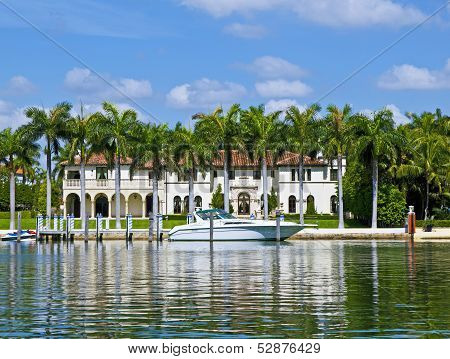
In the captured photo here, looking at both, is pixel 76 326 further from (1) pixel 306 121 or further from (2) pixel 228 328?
(1) pixel 306 121

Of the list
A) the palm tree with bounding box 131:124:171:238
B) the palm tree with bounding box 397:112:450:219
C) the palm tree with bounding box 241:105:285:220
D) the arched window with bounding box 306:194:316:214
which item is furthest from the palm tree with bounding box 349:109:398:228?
the arched window with bounding box 306:194:316:214

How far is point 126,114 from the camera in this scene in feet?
287

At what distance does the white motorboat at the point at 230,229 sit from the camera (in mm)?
68438

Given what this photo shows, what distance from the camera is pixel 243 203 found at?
116 metres

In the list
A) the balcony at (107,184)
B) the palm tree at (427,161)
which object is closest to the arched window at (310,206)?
the balcony at (107,184)

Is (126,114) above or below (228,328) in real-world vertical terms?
above

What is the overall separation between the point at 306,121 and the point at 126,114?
18148 millimetres

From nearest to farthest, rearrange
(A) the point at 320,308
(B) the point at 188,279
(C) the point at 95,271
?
(A) the point at 320,308
(B) the point at 188,279
(C) the point at 95,271

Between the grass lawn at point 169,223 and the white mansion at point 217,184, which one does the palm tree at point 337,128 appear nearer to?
the grass lawn at point 169,223

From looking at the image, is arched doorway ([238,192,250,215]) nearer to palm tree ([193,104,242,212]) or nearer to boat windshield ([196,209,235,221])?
palm tree ([193,104,242,212])

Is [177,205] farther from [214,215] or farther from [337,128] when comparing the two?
[214,215]

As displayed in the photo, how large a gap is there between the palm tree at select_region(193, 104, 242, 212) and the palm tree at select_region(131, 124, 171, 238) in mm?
4097

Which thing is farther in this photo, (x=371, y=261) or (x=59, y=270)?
(x=371, y=261)
